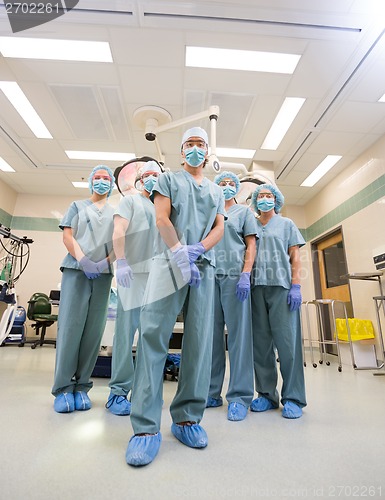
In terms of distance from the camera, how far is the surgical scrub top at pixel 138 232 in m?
1.84

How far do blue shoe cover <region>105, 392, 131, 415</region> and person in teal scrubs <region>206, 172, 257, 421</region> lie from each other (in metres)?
0.51

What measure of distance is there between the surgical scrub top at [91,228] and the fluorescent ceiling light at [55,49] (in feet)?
7.34

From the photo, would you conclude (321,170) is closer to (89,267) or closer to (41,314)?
(89,267)

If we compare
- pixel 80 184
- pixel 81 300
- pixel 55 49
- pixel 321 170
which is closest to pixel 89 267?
pixel 81 300

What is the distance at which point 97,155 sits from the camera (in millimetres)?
5238

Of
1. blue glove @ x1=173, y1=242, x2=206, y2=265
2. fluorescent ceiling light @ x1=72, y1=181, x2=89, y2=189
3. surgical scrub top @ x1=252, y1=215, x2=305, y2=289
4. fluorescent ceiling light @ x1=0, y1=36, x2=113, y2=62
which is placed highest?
fluorescent ceiling light @ x1=72, y1=181, x2=89, y2=189

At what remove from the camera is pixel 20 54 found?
126 inches

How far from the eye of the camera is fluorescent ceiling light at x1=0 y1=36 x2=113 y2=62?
306cm

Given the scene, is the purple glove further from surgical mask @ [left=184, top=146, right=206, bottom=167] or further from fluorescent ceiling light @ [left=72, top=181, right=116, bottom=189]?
fluorescent ceiling light @ [left=72, top=181, right=116, bottom=189]

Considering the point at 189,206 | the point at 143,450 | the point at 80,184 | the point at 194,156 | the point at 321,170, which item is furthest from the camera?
the point at 80,184

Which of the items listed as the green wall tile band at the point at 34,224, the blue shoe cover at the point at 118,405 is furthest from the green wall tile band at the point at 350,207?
the green wall tile band at the point at 34,224

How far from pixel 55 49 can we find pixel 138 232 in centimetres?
266

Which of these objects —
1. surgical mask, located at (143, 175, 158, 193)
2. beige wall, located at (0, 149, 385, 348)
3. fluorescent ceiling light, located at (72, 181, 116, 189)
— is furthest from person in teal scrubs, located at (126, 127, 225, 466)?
fluorescent ceiling light, located at (72, 181, 116, 189)

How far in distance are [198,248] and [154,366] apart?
530mm
